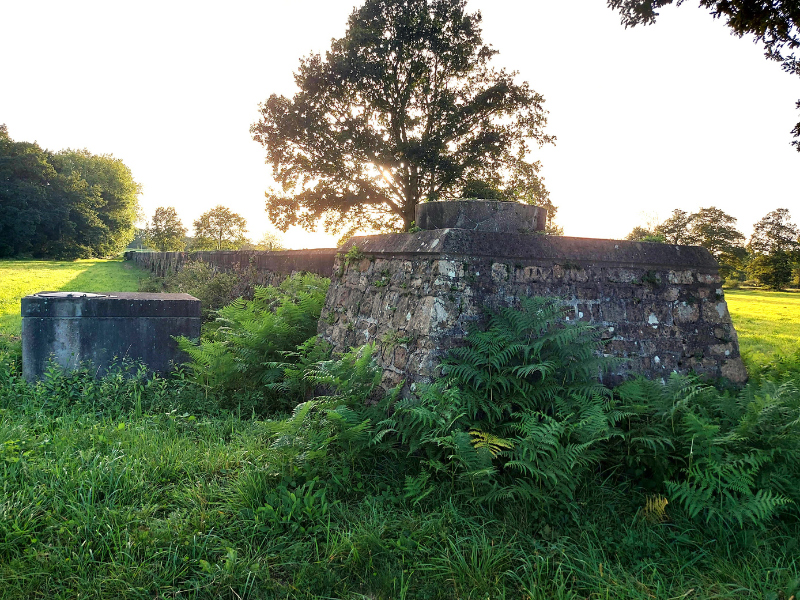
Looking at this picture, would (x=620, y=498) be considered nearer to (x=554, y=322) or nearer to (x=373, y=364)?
(x=554, y=322)

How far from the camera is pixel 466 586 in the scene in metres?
2.67

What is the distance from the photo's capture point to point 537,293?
4.65 m

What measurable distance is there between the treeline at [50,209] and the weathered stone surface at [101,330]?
44.9 meters

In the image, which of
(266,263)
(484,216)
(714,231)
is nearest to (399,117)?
(266,263)

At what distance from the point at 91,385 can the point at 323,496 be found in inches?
137

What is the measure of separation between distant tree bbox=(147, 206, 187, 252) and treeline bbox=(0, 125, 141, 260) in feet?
15.2

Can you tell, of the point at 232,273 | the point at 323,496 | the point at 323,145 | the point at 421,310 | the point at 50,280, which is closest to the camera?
the point at 323,496

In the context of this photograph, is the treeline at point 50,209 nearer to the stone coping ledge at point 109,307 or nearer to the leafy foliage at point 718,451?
the stone coping ledge at point 109,307

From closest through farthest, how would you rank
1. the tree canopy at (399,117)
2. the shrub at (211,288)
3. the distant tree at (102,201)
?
1. the shrub at (211,288)
2. the tree canopy at (399,117)
3. the distant tree at (102,201)

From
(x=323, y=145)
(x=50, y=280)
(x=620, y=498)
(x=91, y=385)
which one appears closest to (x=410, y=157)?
(x=323, y=145)

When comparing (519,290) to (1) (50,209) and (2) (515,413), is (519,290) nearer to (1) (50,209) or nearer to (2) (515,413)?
(2) (515,413)

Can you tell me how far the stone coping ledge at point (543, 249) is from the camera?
14.7 ft

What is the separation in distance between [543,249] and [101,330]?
509 cm

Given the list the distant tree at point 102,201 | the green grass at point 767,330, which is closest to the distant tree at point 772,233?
the green grass at point 767,330
